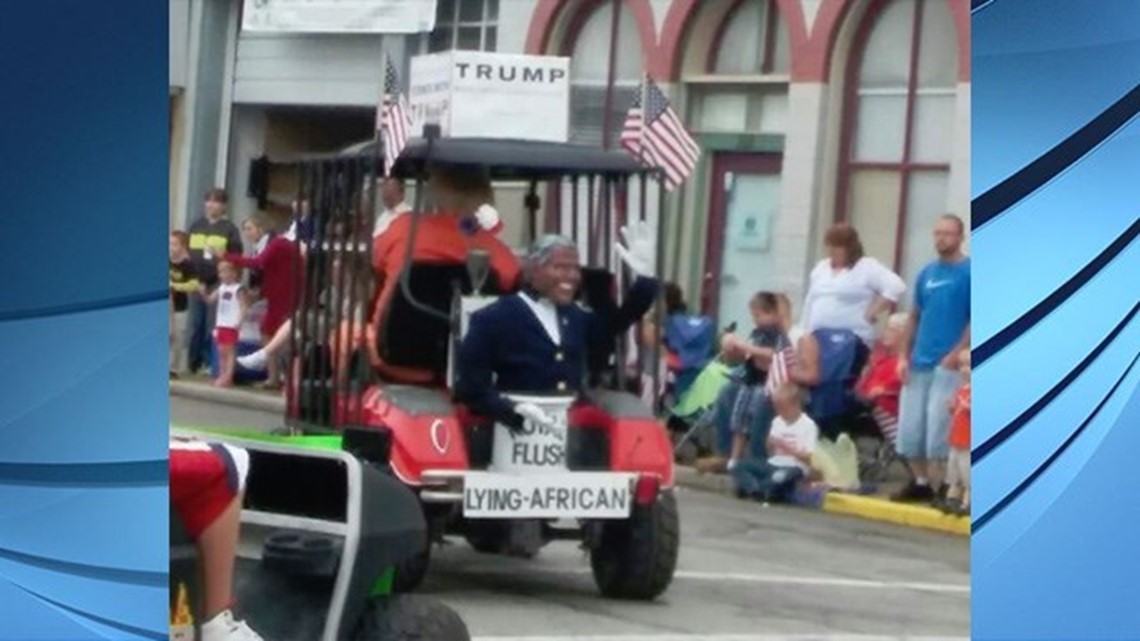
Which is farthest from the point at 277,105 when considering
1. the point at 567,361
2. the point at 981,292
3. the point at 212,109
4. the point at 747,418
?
the point at 747,418

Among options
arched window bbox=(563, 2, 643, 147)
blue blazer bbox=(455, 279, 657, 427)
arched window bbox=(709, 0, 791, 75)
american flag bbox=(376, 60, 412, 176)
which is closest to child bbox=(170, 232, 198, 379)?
american flag bbox=(376, 60, 412, 176)

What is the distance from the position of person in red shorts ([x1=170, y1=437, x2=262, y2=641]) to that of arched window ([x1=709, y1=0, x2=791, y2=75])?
1523 cm

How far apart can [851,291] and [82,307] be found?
40.7 ft

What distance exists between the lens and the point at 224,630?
5.39 meters

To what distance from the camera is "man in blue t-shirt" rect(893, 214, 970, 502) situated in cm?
1438

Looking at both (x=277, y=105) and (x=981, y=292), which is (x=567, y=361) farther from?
(x=981, y=292)

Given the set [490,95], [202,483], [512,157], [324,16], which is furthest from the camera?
[490,95]

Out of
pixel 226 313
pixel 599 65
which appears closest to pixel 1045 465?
pixel 226 313

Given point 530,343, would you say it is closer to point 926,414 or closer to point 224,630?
point 926,414

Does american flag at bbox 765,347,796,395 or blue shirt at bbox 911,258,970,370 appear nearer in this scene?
blue shirt at bbox 911,258,970,370

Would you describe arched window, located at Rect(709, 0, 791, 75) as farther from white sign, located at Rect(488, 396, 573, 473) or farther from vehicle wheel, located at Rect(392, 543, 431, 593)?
vehicle wheel, located at Rect(392, 543, 431, 593)

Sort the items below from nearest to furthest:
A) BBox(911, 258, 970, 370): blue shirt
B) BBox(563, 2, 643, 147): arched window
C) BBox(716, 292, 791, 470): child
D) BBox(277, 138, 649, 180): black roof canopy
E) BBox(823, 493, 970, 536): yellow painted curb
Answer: BBox(277, 138, 649, 180): black roof canopy → BBox(911, 258, 970, 370): blue shirt → BBox(823, 493, 970, 536): yellow painted curb → BBox(716, 292, 791, 470): child → BBox(563, 2, 643, 147): arched window

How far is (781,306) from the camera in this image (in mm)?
16922

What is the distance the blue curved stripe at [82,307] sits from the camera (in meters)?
3.80
